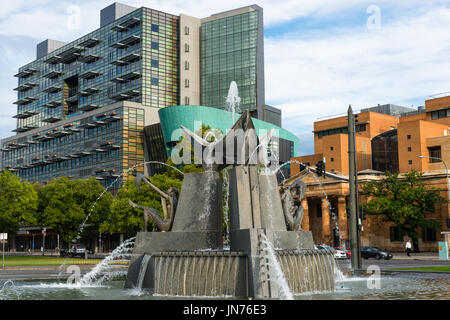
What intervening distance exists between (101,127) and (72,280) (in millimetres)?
82691

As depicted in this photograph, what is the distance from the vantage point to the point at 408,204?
6353 centimetres

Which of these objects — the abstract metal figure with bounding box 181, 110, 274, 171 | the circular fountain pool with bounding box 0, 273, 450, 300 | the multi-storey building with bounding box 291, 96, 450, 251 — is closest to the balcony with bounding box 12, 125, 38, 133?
the multi-storey building with bounding box 291, 96, 450, 251

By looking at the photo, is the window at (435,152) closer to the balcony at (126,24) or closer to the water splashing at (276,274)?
the balcony at (126,24)

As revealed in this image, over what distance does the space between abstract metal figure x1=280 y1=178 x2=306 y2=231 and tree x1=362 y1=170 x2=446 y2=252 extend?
4749 cm

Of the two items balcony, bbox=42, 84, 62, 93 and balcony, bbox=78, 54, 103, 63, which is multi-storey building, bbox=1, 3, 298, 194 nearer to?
balcony, bbox=78, 54, 103, 63

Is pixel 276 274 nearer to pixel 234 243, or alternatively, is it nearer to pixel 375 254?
pixel 234 243

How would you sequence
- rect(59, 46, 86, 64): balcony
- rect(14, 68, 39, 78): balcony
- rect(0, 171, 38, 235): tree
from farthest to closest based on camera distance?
rect(14, 68, 39, 78): balcony, rect(59, 46, 86, 64): balcony, rect(0, 171, 38, 235): tree

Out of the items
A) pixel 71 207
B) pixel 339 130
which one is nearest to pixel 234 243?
pixel 71 207

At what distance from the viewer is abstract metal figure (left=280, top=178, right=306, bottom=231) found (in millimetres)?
17516

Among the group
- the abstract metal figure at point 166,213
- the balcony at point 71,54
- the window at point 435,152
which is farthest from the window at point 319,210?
the abstract metal figure at point 166,213

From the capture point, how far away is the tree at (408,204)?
62866mm

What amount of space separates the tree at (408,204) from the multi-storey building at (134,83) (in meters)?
41.8

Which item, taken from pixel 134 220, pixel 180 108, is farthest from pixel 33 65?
pixel 134 220

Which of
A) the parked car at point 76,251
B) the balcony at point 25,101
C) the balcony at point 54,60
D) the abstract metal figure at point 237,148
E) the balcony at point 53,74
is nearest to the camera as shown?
the abstract metal figure at point 237,148
